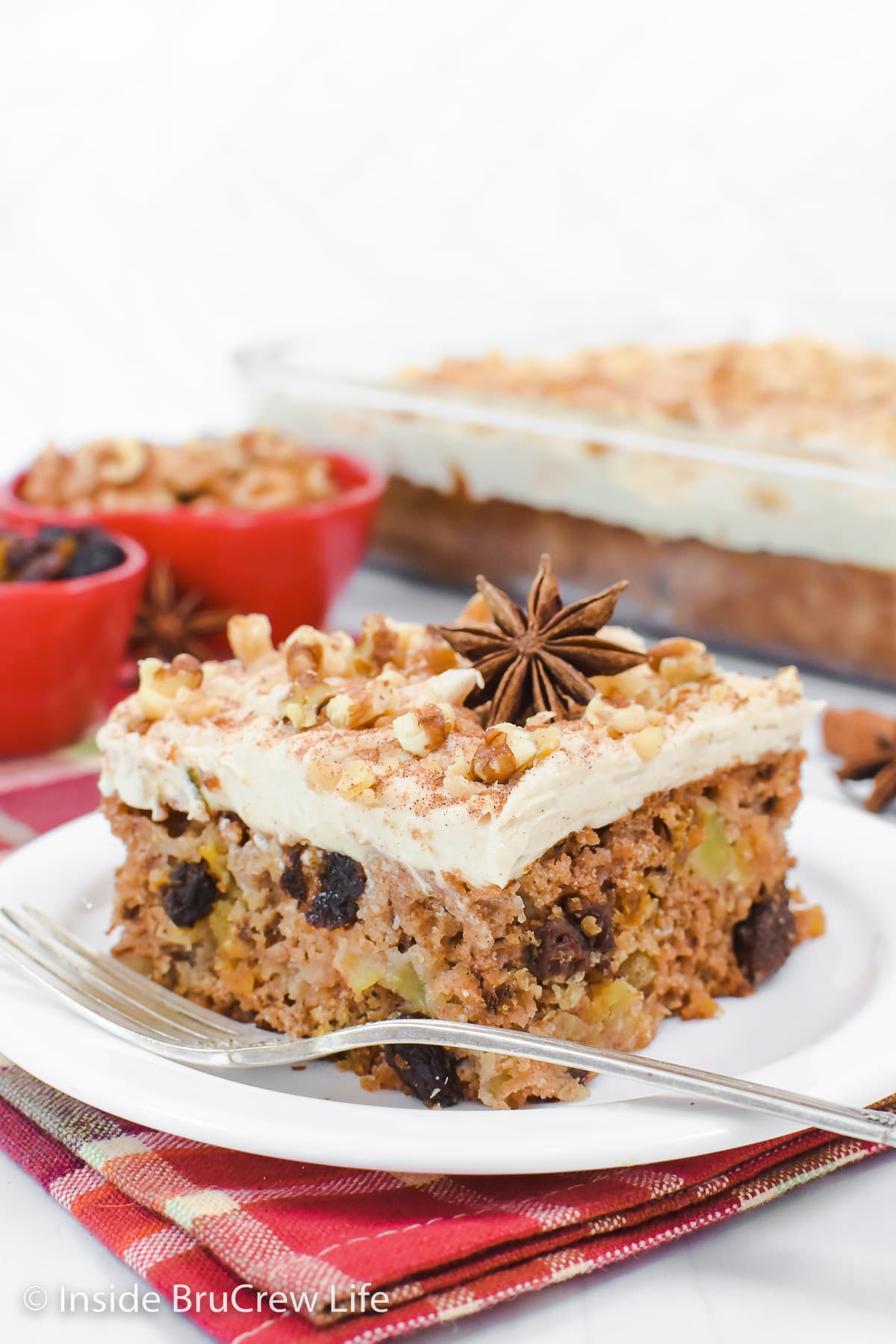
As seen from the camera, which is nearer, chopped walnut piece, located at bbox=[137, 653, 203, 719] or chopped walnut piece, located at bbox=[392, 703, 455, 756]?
chopped walnut piece, located at bbox=[392, 703, 455, 756]

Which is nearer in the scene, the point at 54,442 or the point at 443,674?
the point at 443,674

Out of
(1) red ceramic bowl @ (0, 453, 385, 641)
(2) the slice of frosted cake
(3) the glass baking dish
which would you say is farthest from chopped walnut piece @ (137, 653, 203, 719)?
(3) the glass baking dish

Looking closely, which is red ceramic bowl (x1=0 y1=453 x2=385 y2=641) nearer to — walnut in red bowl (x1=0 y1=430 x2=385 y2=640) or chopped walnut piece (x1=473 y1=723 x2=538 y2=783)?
walnut in red bowl (x1=0 y1=430 x2=385 y2=640)

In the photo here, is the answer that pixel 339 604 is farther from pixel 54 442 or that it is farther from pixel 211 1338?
pixel 211 1338

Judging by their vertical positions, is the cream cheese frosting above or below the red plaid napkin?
above

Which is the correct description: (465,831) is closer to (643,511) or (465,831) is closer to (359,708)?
(359,708)

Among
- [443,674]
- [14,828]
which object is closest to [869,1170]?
[443,674]

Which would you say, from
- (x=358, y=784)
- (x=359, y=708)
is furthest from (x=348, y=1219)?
(x=359, y=708)

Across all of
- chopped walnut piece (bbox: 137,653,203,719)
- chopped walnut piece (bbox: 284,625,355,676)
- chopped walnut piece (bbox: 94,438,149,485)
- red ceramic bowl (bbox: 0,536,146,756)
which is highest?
chopped walnut piece (bbox: 284,625,355,676)
